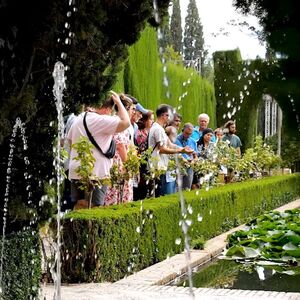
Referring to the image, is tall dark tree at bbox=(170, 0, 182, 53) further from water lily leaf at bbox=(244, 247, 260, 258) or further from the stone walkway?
water lily leaf at bbox=(244, 247, 260, 258)

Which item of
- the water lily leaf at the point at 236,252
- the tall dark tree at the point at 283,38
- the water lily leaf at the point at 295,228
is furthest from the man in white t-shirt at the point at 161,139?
the tall dark tree at the point at 283,38

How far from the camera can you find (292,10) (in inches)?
29.6

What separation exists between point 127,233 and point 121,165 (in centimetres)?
99

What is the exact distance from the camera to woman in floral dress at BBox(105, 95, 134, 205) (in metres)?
6.29

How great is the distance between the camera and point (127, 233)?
544 centimetres

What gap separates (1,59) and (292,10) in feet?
8.91

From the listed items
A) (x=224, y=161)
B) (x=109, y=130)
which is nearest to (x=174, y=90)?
(x=224, y=161)

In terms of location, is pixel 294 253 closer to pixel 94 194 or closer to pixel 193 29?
pixel 94 194

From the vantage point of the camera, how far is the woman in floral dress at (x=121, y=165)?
629cm

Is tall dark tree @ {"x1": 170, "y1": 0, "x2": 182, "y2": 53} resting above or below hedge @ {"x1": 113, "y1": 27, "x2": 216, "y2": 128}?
above

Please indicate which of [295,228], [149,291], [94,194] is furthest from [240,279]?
[295,228]

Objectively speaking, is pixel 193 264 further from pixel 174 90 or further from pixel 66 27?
pixel 174 90

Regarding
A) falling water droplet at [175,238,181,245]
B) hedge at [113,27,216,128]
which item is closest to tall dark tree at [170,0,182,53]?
hedge at [113,27,216,128]

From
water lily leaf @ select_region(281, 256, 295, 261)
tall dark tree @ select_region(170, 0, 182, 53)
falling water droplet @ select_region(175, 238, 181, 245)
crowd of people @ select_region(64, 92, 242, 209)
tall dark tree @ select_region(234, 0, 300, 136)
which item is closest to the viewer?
tall dark tree @ select_region(234, 0, 300, 136)
